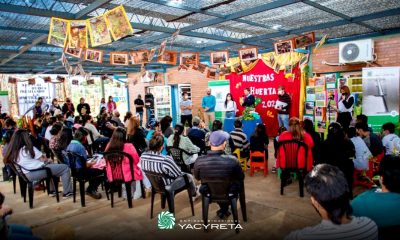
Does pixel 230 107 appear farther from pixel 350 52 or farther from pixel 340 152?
pixel 340 152

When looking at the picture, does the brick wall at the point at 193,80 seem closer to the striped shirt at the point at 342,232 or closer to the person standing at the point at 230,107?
the person standing at the point at 230,107

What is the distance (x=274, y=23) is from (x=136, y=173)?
5.74 metres

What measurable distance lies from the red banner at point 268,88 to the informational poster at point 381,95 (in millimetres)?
2205

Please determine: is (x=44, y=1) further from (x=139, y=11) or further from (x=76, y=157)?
(x=76, y=157)

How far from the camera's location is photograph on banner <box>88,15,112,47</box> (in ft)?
14.6

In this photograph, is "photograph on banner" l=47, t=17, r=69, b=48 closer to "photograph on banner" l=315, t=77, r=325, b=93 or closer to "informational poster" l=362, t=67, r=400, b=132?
"photograph on banner" l=315, t=77, r=325, b=93

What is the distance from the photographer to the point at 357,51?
28.0 ft

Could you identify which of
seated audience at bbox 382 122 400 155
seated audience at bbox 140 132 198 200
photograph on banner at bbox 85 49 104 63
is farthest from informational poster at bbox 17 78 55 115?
seated audience at bbox 382 122 400 155

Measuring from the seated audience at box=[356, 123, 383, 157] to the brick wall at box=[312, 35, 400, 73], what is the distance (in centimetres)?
523

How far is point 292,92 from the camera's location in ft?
30.2

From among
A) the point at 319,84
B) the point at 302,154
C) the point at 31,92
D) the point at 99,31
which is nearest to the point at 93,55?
the point at 99,31

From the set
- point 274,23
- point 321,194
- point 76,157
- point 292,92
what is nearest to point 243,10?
point 274,23

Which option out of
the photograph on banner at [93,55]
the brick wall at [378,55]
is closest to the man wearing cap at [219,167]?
the photograph on banner at [93,55]

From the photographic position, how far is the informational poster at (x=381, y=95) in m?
7.02
